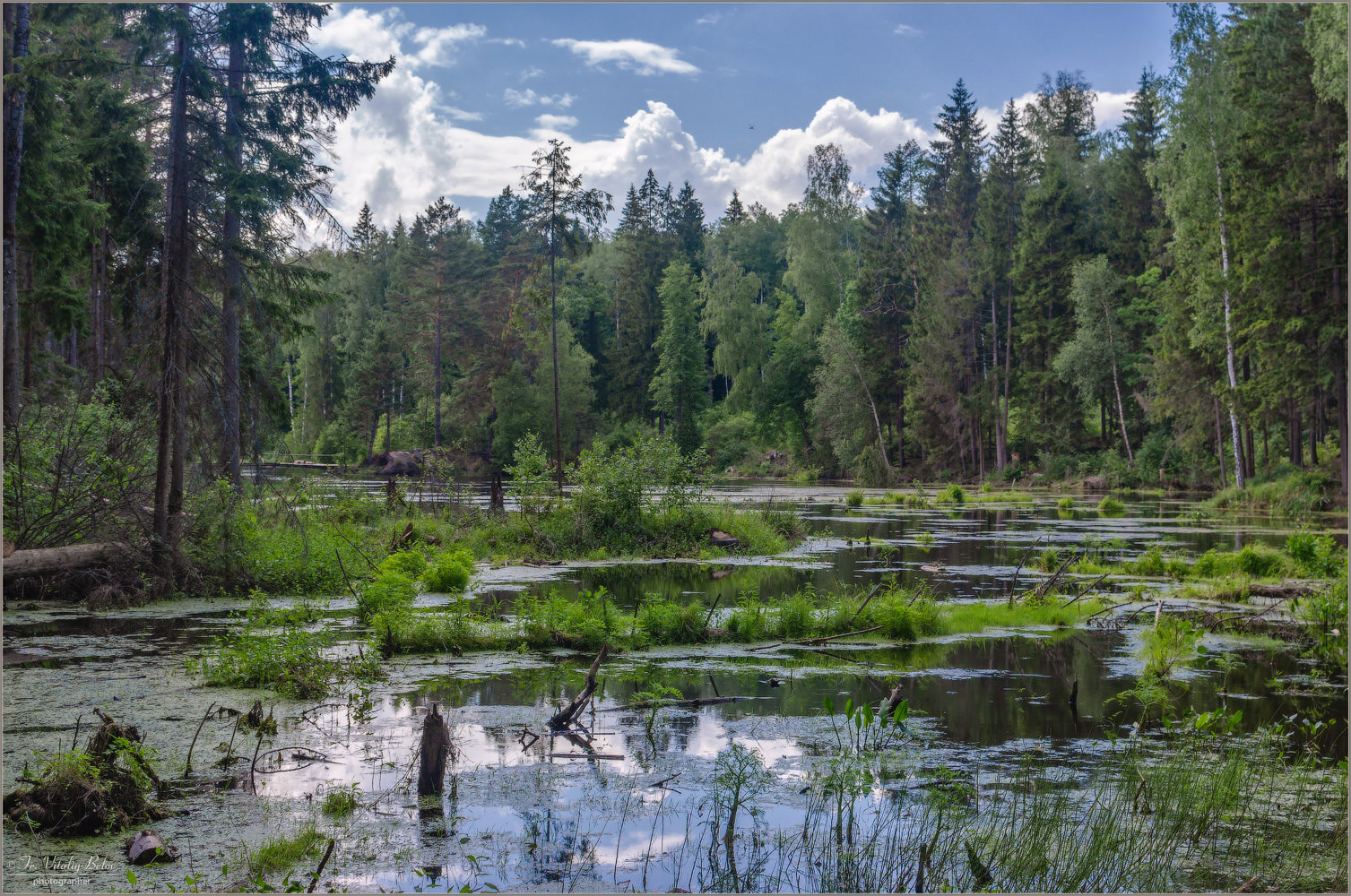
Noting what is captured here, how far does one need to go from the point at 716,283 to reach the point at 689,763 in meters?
62.7

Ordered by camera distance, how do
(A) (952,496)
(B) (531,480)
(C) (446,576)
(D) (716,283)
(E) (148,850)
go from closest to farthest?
1. (E) (148,850)
2. (C) (446,576)
3. (B) (531,480)
4. (A) (952,496)
5. (D) (716,283)

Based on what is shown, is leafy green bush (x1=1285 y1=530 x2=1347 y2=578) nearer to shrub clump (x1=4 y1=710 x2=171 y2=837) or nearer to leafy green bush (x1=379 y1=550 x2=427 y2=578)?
leafy green bush (x1=379 y1=550 x2=427 y2=578)

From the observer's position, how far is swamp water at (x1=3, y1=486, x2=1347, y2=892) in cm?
538

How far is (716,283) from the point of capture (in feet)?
224

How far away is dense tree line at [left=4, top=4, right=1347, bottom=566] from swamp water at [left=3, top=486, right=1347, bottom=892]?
566cm

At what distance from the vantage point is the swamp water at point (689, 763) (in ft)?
17.6

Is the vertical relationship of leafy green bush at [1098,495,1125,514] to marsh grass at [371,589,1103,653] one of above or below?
above

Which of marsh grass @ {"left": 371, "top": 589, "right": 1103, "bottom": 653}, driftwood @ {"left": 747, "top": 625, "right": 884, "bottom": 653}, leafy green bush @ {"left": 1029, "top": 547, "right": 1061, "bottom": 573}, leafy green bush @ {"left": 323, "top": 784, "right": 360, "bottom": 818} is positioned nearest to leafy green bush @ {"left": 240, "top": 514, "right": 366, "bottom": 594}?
marsh grass @ {"left": 371, "top": 589, "right": 1103, "bottom": 653}

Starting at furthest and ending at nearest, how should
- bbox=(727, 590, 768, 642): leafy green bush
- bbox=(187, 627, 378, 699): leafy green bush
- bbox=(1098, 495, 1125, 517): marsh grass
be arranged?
bbox=(1098, 495, 1125, 517): marsh grass < bbox=(727, 590, 768, 642): leafy green bush < bbox=(187, 627, 378, 699): leafy green bush

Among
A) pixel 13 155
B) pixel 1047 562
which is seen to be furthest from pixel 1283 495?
pixel 13 155

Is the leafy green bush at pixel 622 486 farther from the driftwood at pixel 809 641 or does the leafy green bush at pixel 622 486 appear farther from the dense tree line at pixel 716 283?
the driftwood at pixel 809 641

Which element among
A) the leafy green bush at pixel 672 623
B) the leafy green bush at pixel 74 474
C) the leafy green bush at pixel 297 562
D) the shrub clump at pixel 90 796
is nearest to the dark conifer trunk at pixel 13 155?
the leafy green bush at pixel 74 474

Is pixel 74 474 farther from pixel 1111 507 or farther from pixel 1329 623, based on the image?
pixel 1111 507

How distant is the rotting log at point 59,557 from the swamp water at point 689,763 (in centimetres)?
58
